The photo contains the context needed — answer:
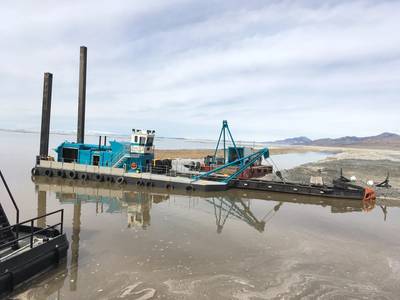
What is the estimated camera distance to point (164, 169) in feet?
94.8

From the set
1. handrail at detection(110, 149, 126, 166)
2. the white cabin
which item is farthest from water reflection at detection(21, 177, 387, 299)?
the white cabin

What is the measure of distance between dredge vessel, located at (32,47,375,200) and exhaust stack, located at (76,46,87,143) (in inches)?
155

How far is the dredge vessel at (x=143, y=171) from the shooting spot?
25172 mm

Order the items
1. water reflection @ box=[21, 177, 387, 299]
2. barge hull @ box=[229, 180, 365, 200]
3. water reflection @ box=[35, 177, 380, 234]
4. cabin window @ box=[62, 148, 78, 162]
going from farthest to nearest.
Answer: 1. cabin window @ box=[62, 148, 78, 162]
2. barge hull @ box=[229, 180, 365, 200]
3. water reflection @ box=[35, 177, 380, 234]
4. water reflection @ box=[21, 177, 387, 299]

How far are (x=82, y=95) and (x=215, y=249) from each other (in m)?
30.3

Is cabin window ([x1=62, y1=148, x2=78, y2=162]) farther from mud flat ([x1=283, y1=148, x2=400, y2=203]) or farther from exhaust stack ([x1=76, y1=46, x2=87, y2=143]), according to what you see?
mud flat ([x1=283, y1=148, x2=400, y2=203])

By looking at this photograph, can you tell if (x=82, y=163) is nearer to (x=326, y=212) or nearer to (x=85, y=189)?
(x=85, y=189)

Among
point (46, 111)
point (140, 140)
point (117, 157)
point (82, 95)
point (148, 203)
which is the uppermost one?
point (82, 95)

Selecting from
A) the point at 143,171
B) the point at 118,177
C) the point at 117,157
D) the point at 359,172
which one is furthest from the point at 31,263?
the point at 359,172

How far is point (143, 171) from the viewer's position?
92.8 ft

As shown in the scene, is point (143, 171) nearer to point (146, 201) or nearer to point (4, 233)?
point (146, 201)

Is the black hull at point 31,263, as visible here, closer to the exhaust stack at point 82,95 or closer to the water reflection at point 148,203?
the water reflection at point 148,203

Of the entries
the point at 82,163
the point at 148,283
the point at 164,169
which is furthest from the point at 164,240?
the point at 82,163

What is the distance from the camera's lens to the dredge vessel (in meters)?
25.2
